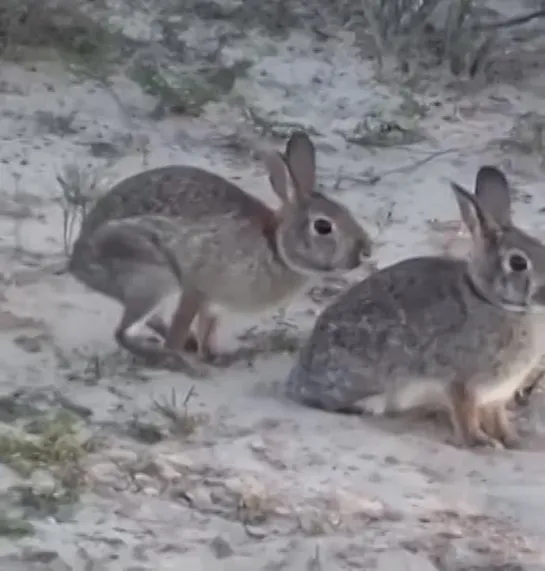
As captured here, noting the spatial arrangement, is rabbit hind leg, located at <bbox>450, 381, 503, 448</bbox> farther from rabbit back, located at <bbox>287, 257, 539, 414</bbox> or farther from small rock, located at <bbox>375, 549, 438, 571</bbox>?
small rock, located at <bbox>375, 549, 438, 571</bbox>

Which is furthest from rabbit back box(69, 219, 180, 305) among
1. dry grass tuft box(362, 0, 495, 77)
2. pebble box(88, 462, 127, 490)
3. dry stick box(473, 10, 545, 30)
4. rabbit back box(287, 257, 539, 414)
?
dry stick box(473, 10, 545, 30)

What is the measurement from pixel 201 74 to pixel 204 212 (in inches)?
128

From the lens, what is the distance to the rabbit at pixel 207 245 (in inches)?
218

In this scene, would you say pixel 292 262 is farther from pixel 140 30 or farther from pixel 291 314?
pixel 140 30

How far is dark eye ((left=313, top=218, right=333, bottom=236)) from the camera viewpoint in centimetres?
550

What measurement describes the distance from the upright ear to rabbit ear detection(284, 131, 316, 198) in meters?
0.61

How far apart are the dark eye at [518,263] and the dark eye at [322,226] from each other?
68 centimetres

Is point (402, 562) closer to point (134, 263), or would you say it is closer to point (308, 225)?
A: point (308, 225)

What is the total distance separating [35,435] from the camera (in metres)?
4.85

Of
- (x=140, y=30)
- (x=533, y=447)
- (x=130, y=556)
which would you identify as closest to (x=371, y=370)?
(x=533, y=447)

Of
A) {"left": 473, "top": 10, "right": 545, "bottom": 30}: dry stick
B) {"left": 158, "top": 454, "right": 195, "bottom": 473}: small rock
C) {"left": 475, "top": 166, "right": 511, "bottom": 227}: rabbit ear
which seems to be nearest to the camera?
{"left": 158, "top": 454, "right": 195, "bottom": 473}: small rock

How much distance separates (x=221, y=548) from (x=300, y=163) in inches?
67.3

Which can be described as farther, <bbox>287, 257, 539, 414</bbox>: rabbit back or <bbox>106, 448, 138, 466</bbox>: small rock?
<bbox>287, 257, 539, 414</bbox>: rabbit back

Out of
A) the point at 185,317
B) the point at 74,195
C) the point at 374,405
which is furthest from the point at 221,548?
the point at 74,195
